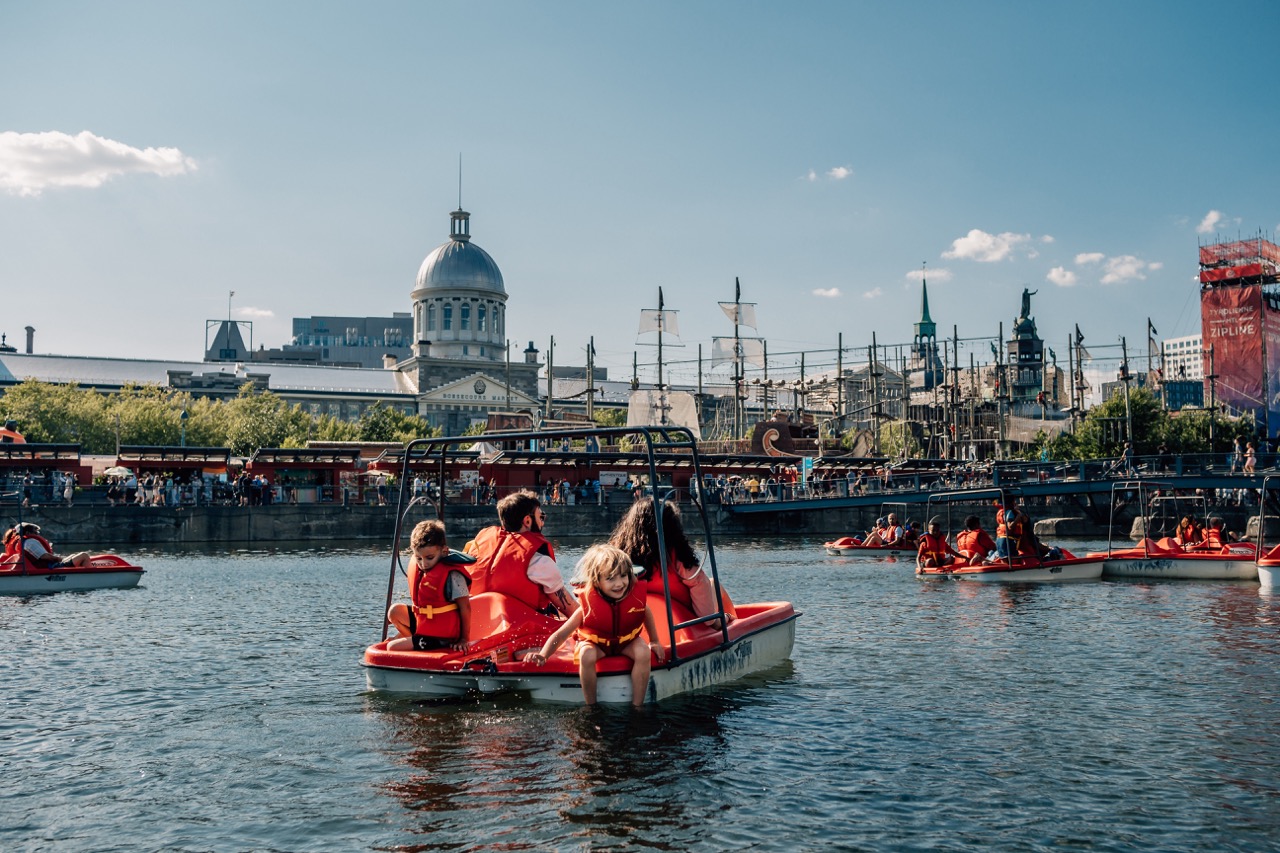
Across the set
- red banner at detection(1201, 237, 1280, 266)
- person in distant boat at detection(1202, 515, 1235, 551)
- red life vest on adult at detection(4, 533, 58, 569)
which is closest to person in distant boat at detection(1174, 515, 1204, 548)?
person in distant boat at detection(1202, 515, 1235, 551)

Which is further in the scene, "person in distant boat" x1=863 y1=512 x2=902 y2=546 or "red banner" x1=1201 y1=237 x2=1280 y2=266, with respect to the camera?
"red banner" x1=1201 y1=237 x2=1280 y2=266

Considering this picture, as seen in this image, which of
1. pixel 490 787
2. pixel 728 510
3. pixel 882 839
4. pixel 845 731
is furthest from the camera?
pixel 728 510

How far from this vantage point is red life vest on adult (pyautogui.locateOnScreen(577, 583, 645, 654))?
13820 mm

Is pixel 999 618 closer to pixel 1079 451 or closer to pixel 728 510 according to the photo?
pixel 728 510

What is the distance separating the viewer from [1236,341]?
113000mm

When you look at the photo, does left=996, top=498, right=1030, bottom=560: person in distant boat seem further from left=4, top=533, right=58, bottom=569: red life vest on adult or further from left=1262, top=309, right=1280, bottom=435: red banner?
left=1262, top=309, right=1280, bottom=435: red banner

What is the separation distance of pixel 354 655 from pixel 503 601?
6.13 meters

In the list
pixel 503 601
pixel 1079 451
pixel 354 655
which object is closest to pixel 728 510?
pixel 1079 451

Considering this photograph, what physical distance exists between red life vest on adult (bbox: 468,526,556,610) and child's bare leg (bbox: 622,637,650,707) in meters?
1.70

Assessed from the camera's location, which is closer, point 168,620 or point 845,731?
point 845,731

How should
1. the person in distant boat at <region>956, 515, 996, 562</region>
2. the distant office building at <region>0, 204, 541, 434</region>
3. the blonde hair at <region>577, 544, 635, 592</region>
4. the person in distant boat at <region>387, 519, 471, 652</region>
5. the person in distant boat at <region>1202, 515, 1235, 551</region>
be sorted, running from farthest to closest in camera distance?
the distant office building at <region>0, 204, 541, 434</region>, the person in distant boat at <region>956, 515, 996, 562</region>, the person in distant boat at <region>1202, 515, 1235, 551</region>, the person in distant boat at <region>387, 519, 471, 652</region>, the blonde hair at <region>577, 544, 635, 592</region>

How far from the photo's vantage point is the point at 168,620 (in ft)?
86.2

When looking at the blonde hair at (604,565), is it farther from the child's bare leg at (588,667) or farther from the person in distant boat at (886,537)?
the person in distant boat at (886,537)

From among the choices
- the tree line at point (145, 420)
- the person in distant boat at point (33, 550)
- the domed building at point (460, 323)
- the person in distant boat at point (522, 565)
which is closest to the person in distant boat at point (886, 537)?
the person in distant boat at point (33, 550)
